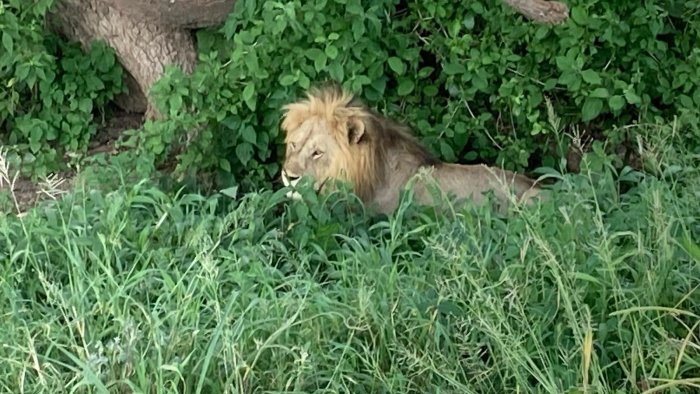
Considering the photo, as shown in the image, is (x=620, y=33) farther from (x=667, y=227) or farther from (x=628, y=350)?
(x=628, y=350)

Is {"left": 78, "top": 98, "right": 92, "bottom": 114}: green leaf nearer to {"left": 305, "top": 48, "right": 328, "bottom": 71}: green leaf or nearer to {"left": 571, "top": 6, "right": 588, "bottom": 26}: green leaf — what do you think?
{"left": 305, "top": 48, "right": 328, "bottom": 71}: green leaf

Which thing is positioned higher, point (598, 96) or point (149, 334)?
point (149, 334)

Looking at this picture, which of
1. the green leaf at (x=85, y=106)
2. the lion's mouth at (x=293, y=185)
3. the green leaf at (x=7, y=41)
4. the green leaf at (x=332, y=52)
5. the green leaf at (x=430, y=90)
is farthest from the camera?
the green leaf at (x=85, y=106)

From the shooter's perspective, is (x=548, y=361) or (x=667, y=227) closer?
(x=548, y=361)

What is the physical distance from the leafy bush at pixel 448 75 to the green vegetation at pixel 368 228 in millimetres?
15

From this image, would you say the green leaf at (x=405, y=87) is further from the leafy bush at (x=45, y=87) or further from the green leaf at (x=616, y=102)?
the leafy bush at (x=45, y=87)

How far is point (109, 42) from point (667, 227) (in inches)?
153

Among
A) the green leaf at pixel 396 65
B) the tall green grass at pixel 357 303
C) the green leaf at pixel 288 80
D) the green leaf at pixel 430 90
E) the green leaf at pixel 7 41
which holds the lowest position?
the green leaf at pixel 430 90

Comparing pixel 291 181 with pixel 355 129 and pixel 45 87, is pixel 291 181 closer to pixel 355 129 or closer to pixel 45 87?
pixel 355 129

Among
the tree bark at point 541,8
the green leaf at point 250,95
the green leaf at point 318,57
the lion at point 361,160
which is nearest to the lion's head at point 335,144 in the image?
the lion at point 361,160

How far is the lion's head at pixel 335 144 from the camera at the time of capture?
17.5 feet

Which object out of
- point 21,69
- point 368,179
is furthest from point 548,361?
point 21,69

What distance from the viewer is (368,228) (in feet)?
16.3

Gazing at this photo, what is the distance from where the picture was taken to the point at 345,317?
375cm
